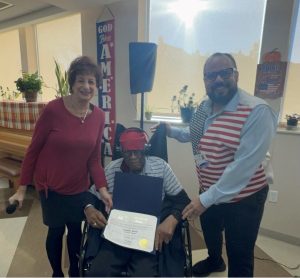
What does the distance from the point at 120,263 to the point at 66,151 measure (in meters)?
0.66

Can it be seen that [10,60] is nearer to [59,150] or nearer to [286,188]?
[59,150]

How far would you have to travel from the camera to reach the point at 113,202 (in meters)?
1.43

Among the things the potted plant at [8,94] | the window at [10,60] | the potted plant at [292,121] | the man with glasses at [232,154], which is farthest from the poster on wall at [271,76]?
the window at [10,60]

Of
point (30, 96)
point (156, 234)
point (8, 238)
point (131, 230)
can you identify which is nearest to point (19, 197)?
point (131, 230)

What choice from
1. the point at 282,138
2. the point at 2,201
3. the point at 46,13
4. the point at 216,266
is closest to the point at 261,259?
the point at 216,266

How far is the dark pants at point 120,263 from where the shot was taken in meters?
1.22

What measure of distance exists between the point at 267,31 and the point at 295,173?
4.06ft

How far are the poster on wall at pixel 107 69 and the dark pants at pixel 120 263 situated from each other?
63.6 inches

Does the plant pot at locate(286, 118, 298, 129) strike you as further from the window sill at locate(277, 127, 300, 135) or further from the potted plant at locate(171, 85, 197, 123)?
the potted plant at locate(171, 85, 197, 123)

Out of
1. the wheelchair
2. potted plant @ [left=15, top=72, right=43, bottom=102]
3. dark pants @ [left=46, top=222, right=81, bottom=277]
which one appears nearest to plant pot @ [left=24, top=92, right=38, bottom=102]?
potted plant @ [left=15, top=72, right=43, bottom=102]

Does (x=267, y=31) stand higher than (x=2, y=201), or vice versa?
(x=267, y=31)

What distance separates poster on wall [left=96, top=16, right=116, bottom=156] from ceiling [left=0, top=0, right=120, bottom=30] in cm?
26

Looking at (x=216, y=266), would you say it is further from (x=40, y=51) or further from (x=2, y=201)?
(x=40, y=51)

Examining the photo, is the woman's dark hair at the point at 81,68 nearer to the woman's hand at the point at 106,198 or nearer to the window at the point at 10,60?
the woman's hand at the point at 106,198
